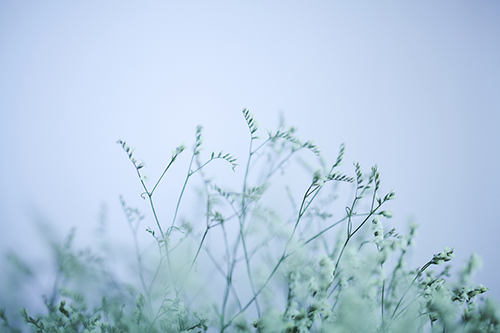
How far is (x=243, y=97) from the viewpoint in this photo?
0.70m

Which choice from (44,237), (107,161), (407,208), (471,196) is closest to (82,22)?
(107,161)

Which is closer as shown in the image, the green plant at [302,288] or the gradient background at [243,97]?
the green plant at [302,288]

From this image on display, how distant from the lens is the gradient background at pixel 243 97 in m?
0.62

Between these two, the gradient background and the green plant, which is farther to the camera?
the gradient background

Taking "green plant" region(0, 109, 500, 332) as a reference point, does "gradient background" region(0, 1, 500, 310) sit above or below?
above

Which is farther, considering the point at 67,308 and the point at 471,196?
the point at 471,196

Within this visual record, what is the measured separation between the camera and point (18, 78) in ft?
1.96

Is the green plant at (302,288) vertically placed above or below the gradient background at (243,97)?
below

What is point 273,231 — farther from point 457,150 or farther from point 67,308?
point 457,150

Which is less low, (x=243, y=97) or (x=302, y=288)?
(x=243, y=97)

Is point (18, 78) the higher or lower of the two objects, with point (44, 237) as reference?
higher

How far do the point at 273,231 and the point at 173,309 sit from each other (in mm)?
167

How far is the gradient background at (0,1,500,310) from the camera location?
0.62 metres

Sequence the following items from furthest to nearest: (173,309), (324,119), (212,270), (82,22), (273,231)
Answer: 1. (324,119)
2. (82,22)
3. (212,270)
4. (273,231)
5. (173,309)
